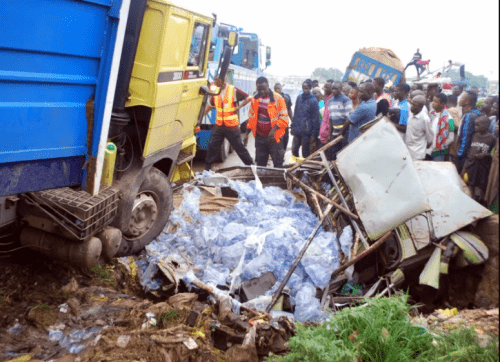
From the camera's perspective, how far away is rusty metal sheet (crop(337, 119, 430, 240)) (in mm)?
3902

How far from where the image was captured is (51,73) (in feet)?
8.93

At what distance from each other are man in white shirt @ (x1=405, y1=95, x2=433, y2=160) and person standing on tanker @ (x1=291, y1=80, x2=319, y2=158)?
2.26m

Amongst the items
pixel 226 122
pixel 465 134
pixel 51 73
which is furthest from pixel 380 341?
pixel 226 122

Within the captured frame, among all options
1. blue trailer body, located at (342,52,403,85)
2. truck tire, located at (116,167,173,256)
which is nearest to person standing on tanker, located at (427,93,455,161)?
truck tire, located at (116,167,173,256)

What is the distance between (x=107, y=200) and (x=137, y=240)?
1.01 meters

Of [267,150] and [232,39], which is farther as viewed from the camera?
[267,150]

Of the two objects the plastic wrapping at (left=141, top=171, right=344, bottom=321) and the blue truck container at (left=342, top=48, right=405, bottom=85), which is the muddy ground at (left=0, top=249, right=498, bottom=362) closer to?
the plastic wrapping at (left=141, top=171, right=344, bottom=321)

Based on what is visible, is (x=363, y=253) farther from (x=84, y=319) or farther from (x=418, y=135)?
(x=418, y=135)

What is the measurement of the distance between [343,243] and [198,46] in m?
2.62

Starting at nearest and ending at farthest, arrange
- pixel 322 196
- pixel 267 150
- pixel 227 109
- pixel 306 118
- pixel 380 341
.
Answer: pixel 380 341, pixel 322 196, pixel 227 109, pixel 267 150, pixel 306 118

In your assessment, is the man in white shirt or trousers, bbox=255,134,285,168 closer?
the man in white shirt

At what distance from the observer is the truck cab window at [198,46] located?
14.4 ft

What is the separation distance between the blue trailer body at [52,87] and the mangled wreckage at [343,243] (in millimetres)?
1423

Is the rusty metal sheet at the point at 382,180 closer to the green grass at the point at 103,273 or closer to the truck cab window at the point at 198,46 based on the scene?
the truck cab window at the point at 198,46
